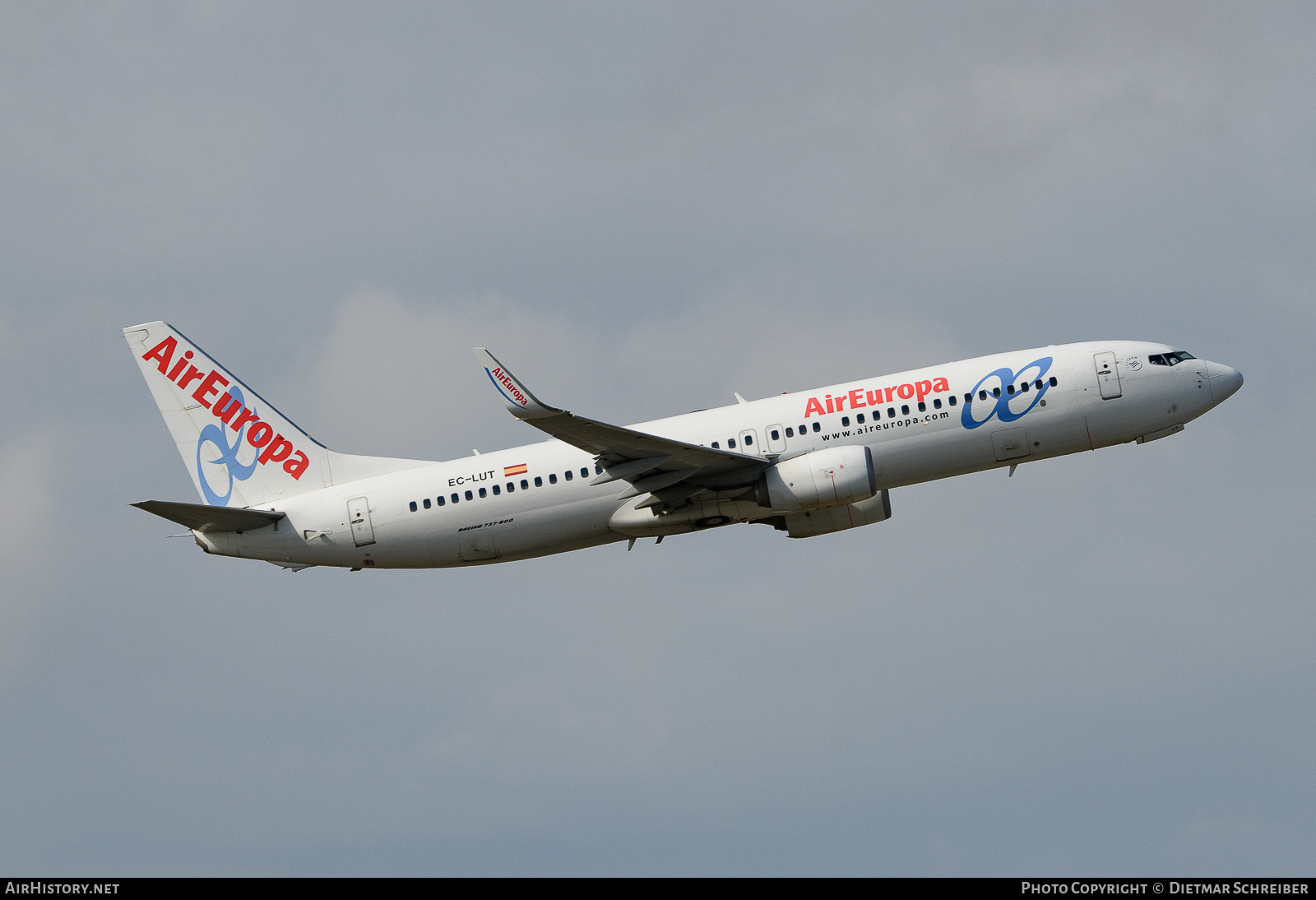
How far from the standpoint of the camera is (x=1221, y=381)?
5250 centimetres

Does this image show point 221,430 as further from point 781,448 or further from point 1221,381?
point 1221,381

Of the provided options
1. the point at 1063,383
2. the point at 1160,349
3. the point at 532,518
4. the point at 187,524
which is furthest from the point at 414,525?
the point at 1160,349

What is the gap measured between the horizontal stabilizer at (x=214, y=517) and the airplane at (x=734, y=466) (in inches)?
2.8

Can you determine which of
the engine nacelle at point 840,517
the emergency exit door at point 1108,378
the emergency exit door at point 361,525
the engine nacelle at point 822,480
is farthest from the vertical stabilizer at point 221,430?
the emergency exit door at point 1108,378

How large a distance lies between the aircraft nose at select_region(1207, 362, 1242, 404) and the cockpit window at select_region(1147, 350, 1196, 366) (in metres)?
0.80

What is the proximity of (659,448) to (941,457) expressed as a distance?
9.39 m

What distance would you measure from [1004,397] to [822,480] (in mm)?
6802

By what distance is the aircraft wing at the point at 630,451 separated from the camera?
46.0 meters

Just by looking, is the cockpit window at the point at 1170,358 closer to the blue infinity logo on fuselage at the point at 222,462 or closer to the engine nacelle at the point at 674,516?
the engine nacelle at the point at 674,516

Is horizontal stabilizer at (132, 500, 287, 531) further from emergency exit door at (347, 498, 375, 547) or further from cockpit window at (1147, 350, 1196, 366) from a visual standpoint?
cockpit window at (1147, 350, 1196, 366)

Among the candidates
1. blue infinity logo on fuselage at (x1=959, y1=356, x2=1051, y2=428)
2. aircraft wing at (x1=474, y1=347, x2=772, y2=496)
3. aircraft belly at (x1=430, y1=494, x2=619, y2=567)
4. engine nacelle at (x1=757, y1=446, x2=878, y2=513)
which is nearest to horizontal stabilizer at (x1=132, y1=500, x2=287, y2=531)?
aircraft belly at (x1=430, y1=494, x2=619, y2=567)

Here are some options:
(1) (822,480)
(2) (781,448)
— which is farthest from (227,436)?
(1) (822,480)

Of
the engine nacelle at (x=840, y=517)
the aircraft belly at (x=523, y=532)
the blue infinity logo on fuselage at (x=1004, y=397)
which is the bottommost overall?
the aircraft belly at (x=523, y=532)

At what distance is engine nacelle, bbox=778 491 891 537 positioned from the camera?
180ft
